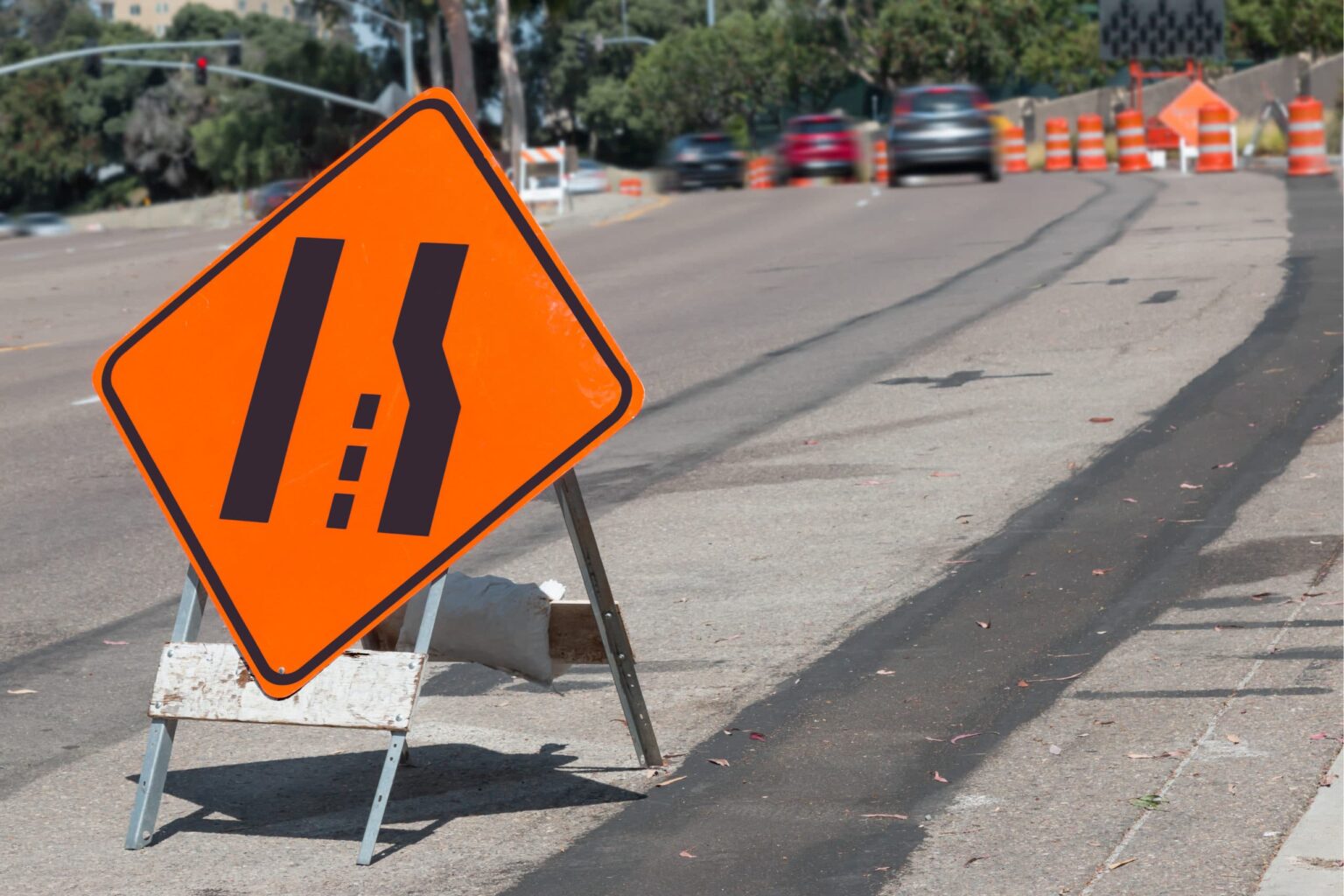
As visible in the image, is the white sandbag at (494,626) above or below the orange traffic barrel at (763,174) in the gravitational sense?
below

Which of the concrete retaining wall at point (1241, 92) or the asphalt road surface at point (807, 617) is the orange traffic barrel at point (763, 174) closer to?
the concrete retaining wall at point (1241, 92)

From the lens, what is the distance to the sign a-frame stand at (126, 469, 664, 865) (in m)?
4.59

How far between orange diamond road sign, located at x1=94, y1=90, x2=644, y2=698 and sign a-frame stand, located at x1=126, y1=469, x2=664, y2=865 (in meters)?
0.08

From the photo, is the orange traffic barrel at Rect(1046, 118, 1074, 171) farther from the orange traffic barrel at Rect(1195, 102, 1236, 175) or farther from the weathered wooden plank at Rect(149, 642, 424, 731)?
the weathered wooden plank at Rect(149, 642, 424, 731)

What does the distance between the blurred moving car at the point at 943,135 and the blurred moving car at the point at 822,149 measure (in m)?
8.54

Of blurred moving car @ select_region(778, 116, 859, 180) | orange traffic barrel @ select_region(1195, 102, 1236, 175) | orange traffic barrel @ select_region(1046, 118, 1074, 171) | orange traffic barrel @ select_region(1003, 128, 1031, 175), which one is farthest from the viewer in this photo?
blurred moving car @ select_region(778, 116, 859, 180)

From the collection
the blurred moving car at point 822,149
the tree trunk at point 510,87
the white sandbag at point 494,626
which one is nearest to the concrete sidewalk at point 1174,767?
the white sandbag at point 494,626

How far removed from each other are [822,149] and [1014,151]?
5468mm

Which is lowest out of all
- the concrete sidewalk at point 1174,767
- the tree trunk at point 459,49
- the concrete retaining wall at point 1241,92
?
the concrete sidewalk at point 1174,767

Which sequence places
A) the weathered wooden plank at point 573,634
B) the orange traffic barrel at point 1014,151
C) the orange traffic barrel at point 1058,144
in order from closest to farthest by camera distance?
the weathered wooden plank at point 573,634, the orange traffic barrel at point 1058,144, the orange traffic barrel at point 1014,151

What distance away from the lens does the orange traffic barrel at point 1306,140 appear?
27.8 metres

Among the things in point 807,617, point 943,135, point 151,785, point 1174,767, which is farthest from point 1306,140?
point 151,785

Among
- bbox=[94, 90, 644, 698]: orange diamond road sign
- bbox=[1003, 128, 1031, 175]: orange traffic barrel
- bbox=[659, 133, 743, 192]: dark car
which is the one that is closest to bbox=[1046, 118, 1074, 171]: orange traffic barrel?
bbox=[1003, 128, 1031, 175]: orange traffic barrel

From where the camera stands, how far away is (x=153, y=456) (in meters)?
4.91
